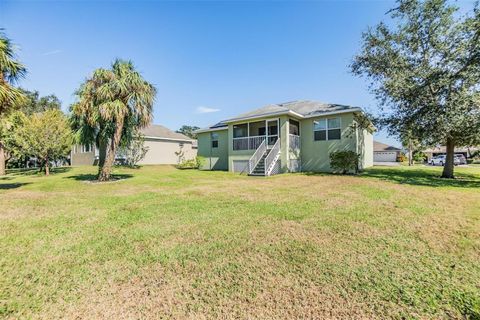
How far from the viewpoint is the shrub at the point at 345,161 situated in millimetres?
14055

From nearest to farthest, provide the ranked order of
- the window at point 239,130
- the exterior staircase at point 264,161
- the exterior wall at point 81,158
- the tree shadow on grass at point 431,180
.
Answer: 1. the tree shadow on grass at point 431,180
2. the exterior staircase at point 264,161
3. the window at point 239,130
4. the exterior wall at point 81,158

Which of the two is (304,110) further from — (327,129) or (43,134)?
(43,134)

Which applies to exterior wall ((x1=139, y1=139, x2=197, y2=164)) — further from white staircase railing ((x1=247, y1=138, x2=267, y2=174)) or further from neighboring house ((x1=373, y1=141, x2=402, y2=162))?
neighboring house ((x1=373, y1=141, x2=402, y2=162))

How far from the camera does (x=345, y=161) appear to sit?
14.1 m

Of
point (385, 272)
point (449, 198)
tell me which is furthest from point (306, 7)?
point (385, 272)

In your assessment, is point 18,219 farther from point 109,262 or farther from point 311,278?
point 311,278

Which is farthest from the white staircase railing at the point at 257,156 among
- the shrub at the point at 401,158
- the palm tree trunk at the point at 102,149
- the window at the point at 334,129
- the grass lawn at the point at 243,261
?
the shrub at the point at 401,158

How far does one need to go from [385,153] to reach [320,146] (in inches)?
1485

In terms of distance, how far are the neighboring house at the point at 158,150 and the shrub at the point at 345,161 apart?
20.2 metres

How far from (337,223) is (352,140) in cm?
1179

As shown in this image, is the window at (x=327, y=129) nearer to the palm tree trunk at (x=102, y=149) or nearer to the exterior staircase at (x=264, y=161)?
the exterior staircase at (x=264, y=161)

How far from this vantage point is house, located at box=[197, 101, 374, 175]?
50.4ft

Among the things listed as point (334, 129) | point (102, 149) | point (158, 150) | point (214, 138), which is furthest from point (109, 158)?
point (158, 150)

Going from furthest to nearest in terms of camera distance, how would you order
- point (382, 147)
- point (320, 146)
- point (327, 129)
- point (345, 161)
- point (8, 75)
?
point (382, 147), point (320, 146), point (327, 129), point (345, 161), point (8, 75)
